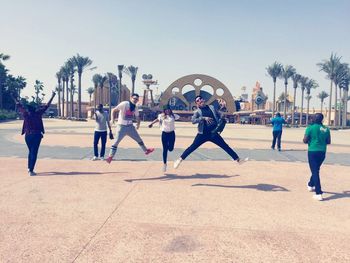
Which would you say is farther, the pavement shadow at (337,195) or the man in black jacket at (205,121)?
the man in black jacket at (205,121)

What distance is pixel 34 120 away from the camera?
21.6 feet

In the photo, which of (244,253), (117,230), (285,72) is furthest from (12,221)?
(285,72)

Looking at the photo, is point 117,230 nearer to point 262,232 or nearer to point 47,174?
point 262,232

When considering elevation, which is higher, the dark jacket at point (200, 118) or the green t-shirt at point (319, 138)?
the dark jacket at point (200, 118)

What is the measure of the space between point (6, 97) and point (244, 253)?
75.0m

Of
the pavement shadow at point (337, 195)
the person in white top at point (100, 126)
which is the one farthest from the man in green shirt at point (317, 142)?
the person in white top at point (100, 126)

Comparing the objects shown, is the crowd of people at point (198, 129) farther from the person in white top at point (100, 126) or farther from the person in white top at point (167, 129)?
the person in white top at point (100, 126)

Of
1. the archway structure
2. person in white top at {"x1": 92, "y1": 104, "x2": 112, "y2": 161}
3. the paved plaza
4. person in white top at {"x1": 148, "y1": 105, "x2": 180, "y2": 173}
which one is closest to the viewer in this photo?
the paved plaza

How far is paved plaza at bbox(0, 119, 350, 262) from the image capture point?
9.84 ft

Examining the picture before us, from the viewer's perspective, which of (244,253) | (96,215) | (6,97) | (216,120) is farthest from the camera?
(6,97)

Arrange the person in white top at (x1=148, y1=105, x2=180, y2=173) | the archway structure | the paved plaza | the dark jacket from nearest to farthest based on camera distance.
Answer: the paved plaza
the dark jacket
the person in white top at (x1=148, y1=105, x2=180, y2=173)
the archway structure

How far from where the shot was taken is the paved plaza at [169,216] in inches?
118

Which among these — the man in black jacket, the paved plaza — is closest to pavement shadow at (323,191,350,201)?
the paved plaza

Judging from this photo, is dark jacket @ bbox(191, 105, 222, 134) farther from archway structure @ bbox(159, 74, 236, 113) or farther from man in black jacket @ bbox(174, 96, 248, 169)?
archway structure @ bbox(159, 74, 236, 113)
